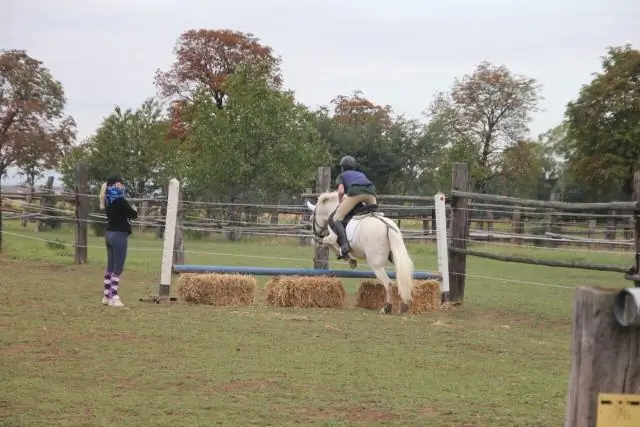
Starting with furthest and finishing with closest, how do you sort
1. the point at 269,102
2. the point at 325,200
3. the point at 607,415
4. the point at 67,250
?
the point at 269,102
the point at 67,250
the point at 325,200
the point at 607,415

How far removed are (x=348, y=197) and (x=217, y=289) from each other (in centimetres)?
217

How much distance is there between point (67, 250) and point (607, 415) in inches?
740

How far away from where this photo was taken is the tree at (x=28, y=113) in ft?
113

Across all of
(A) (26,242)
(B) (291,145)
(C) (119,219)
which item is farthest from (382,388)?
(B) (291,145)

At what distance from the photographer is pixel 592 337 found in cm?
270

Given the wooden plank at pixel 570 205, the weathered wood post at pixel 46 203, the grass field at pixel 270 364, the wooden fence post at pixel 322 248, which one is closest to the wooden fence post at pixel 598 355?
the grass field at pixel 270 364

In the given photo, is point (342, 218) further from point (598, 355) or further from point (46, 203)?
point (46, 203)

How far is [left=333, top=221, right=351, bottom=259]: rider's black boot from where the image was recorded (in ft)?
37.1

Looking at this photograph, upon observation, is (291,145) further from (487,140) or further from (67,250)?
(487,140)

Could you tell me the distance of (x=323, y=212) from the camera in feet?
40.1

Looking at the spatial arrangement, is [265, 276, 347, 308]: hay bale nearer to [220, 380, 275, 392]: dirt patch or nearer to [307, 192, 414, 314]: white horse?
[307, 192, 414, 314]: white horse

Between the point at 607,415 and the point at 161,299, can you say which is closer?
the point at 607,415

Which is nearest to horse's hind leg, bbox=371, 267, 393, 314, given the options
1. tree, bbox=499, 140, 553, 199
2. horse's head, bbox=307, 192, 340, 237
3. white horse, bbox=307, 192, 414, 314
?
white horse, bbox=307, 192, 414, 314

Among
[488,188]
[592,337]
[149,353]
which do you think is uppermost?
[488,188]
